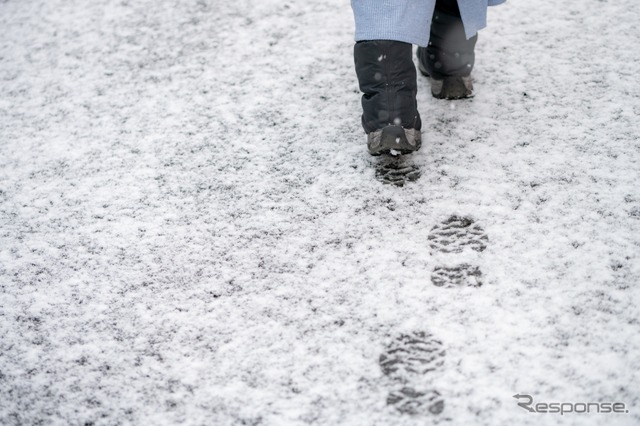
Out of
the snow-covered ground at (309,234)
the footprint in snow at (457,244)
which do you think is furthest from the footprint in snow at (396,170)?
the footprint in snow at (457,244)

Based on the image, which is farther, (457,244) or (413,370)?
(457,244)

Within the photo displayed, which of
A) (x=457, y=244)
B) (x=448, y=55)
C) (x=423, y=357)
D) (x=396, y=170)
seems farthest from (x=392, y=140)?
(x=423, y=357)

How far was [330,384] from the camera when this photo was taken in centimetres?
134

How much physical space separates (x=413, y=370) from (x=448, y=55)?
1.30 meters

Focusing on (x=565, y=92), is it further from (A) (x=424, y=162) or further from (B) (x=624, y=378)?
(B) (x=624, y=378)

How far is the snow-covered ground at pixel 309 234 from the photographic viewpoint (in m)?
1.35

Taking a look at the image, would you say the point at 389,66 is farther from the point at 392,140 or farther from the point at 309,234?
the point at 309,234

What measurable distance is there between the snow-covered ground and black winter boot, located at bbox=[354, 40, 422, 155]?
134mm

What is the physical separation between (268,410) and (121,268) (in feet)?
2.34

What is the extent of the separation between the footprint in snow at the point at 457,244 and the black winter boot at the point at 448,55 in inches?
27.6

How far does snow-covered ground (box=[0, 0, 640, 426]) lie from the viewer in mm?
1348

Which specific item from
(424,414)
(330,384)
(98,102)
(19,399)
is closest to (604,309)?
(424,414)

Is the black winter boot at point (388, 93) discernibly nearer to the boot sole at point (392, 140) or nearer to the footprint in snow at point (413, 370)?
the boot sole at point (392, 140)

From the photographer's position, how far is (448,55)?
2.13 m
